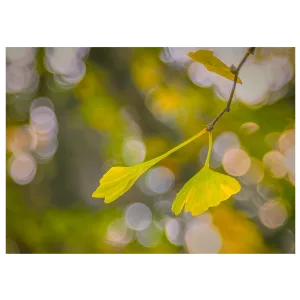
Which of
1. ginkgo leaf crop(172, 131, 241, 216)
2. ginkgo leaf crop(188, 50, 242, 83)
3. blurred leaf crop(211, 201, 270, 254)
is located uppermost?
ginkgo leaf crop(188, 50, 242, 83)

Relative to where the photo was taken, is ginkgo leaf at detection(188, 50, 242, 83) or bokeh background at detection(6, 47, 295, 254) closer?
ginkgo leaf at detection(188, 50, 242, 83)

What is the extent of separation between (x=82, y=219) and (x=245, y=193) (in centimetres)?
38

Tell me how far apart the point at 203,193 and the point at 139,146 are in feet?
1.56

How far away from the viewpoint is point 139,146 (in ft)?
3.21

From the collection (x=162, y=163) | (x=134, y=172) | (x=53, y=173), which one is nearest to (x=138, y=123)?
(x=162, y=163)

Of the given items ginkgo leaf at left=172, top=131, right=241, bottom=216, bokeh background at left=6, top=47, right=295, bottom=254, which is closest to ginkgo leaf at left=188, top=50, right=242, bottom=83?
ginkgo leaf at left=172, top=131, right=241, bottom=216

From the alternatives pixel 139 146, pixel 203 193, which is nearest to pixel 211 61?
pixel 203 193

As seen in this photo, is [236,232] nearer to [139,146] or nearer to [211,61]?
[139,146]

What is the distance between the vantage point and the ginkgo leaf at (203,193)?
20.0 inches

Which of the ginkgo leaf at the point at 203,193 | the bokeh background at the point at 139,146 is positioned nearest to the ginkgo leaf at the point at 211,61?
the ginkgo leaf at the point at 203,193

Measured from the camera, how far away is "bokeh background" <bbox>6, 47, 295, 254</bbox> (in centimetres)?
96

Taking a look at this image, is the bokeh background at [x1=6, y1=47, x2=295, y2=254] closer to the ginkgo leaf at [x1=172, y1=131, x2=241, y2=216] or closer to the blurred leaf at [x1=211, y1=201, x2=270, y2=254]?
the blurred leaf at [x1=211, y1=201, x2=270, y2=254]

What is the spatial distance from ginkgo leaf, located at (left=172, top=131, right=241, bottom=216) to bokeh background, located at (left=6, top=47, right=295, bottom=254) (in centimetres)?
43

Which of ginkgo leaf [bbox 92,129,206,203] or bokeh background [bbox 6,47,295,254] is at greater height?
bokeh background [bbox 6,47,295,254]
